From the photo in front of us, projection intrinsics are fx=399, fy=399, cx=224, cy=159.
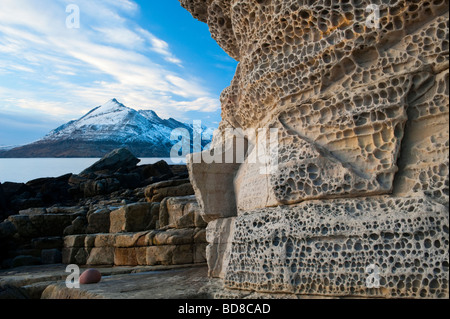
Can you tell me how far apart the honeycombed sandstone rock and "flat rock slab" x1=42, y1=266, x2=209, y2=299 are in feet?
1.73

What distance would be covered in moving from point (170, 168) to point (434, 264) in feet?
51.9

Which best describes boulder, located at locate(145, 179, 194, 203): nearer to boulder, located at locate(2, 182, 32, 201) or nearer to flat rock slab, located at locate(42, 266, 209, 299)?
flat rock slab, located at locate(42, 266, 209, 299)

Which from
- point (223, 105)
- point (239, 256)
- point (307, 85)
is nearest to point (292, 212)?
point (239, 256)

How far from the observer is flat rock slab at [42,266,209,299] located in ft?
12.0

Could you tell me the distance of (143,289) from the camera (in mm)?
4094

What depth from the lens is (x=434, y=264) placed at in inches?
99.3

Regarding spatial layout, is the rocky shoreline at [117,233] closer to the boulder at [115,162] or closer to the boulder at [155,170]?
the boulder at [155,170]

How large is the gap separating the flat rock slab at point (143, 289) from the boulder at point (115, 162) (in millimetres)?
13404

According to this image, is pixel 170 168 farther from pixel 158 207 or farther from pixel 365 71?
pixel 365 71

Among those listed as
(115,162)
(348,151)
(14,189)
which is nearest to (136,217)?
(348,151)
